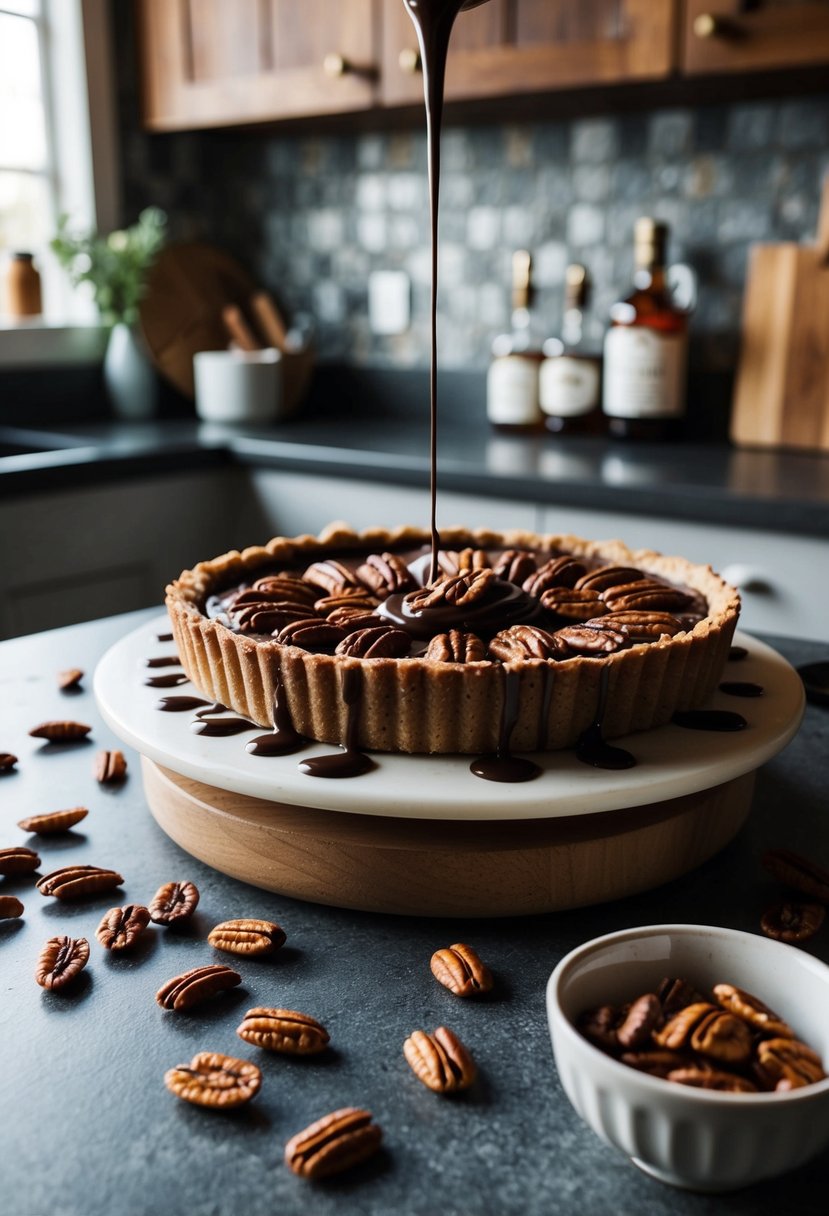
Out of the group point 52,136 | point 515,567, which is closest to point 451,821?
point 515,567

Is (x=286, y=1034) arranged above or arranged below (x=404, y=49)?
below

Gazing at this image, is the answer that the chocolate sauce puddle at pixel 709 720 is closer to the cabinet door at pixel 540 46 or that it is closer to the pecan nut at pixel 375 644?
the pecan nut at pixel 375 644

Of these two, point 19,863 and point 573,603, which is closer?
point 19,863

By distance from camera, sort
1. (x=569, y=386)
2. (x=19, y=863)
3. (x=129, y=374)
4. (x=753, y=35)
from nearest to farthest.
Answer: (x=19, y=863), (x=753, y=35), (x=569, y=386), (x=129, y=374)

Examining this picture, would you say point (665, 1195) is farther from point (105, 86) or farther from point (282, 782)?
point (105, 86)

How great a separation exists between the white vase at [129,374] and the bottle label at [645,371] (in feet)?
3.88

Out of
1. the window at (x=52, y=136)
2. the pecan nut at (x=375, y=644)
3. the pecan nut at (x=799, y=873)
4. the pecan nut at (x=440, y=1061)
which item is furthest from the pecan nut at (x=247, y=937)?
the window at (x=52, y=136)

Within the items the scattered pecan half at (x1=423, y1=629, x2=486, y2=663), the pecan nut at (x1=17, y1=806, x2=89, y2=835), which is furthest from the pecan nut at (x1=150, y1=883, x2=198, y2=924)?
the scattered pecan half at (x1=423, y1=629, x2=486, y2=663)

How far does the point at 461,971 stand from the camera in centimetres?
65

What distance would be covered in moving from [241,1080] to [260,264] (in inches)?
115

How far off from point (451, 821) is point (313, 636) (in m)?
0.20

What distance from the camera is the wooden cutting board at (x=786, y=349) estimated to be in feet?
7.30

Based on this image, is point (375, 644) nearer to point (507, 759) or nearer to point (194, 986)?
point (507, 759)

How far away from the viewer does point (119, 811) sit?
88 cm
